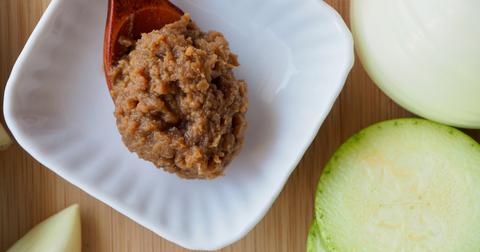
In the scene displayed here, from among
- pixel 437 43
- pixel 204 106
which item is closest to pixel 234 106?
pixel 204 106

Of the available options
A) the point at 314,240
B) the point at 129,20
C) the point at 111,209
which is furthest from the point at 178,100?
the point at 314,240

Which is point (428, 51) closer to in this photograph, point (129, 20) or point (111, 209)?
point (129, 20)

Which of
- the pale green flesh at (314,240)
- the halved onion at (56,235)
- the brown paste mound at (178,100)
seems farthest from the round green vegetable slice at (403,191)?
the halved onion at (56,235)

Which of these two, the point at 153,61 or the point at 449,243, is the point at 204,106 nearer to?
the point at 153,61

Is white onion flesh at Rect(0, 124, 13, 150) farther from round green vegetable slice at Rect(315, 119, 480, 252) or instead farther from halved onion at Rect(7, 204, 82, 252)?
round green vegetable slice at Rect(315, 119, 480, 252)

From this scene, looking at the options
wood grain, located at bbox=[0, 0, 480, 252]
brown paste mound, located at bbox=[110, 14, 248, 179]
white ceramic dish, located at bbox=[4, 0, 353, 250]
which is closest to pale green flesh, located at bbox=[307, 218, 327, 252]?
wood grain, located at bbox=[0, 0, 480, 252]

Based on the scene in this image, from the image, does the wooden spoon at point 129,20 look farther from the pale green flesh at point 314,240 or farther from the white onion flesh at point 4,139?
the pale green flesh at point 314,240
